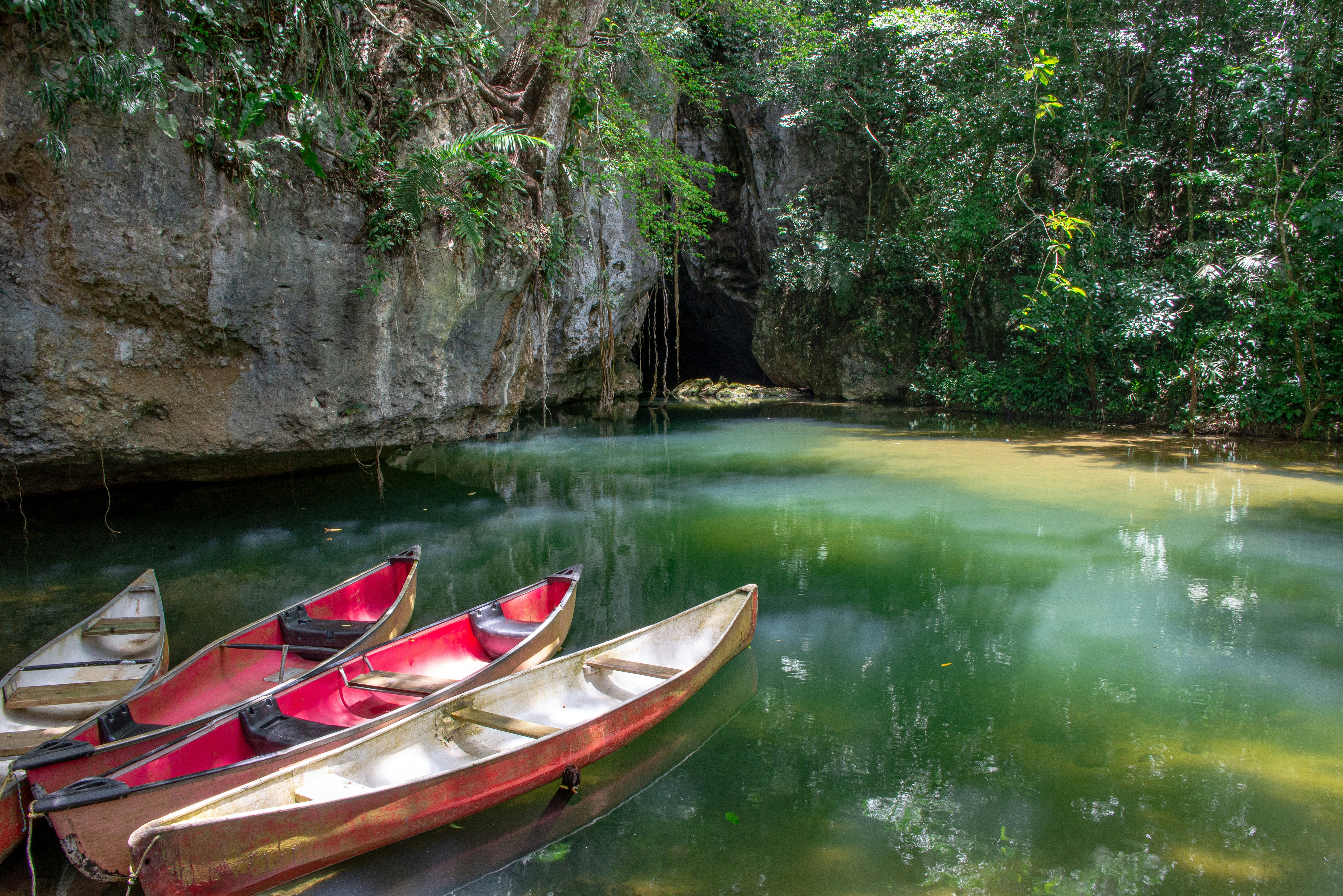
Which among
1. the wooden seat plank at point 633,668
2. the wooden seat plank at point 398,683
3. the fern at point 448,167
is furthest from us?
the fern at point 448,167

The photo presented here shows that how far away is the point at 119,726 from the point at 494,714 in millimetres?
1756

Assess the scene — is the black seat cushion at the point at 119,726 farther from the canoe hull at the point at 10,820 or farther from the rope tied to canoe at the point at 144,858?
the rope tied to canoe at the point at 144,858

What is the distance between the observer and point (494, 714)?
13.0ft

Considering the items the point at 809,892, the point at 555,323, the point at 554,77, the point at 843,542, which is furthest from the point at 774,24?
the point at 809,892

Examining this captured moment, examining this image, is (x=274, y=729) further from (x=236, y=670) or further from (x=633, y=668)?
(x=633, y=668)

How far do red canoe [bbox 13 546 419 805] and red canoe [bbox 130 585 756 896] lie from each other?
0.73 metres

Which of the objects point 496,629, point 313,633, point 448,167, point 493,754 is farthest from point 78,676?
point 448,167

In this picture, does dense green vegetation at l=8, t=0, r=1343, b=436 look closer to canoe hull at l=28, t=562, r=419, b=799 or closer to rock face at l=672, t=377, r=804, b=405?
rock face at l=672, t=377, r=804, b=405

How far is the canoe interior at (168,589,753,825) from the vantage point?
10.3ft

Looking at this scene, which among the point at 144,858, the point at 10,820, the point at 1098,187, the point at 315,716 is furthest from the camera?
the point at 1098,187

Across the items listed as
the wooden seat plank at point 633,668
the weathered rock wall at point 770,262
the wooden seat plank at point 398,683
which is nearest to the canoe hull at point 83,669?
the wooden seat plank at point 398,683

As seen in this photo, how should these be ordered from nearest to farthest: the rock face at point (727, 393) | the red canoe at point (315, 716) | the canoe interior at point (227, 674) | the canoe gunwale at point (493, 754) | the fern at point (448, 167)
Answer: the canoe gunwale at point (493, 754) < the red canoe at point (315, 716) < the canoe interior at point (227, 674) < the fern at point (448, 167) < the rock face at point (727, 393)

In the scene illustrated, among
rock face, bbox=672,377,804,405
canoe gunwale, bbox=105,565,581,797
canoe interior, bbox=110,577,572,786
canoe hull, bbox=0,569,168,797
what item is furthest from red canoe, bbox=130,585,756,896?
rock face, bbox=672,377,804,405

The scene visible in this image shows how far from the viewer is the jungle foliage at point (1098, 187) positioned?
42.2 feet
